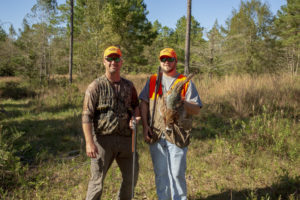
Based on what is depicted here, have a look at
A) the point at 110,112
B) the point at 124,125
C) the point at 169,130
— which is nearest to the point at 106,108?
the point at 110,112

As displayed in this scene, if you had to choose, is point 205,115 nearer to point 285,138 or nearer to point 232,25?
point 285,138

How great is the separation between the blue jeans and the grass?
0.97 m

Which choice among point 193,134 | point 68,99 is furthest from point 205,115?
point 68,99

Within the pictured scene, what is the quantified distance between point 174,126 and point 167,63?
2.38 ft

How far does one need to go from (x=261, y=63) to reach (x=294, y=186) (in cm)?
2107

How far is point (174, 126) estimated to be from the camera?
2.35 meters

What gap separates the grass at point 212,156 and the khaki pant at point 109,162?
37.4 inches

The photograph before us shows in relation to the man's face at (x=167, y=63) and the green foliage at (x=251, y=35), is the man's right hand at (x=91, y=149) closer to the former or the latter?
the man's face at (x=167, y=63)

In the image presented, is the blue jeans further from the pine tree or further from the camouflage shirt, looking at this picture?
the pine tree

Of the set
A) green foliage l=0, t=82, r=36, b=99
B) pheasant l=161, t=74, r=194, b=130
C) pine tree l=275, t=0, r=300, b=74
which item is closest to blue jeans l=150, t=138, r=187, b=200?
pheasant l=161, t=74, r=194, b=130

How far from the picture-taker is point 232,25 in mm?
26031

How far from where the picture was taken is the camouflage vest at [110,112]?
234 cm

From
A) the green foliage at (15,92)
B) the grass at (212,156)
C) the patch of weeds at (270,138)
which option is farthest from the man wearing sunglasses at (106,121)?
the green foliage at (15,92)

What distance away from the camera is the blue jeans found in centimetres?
235
